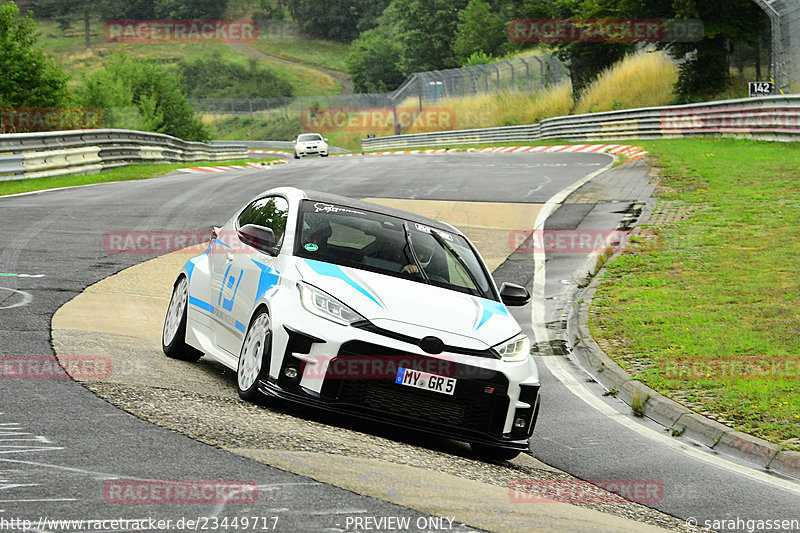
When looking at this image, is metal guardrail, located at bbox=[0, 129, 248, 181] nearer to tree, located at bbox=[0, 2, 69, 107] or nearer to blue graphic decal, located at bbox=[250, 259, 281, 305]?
tree, located at bbox=[0, 2, 69, 107]

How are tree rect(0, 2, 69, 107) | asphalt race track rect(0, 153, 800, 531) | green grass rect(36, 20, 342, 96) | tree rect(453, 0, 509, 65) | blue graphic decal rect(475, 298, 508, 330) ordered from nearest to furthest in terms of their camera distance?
asphalt race track rect(0, 153, 800, 531)
blue graphic decal rect(475, 298, 508, 330)
tree rect(0, 2, 69, 107)
tree rect(453, 0, 509, 65)
green grass rect(36, 20, 342, 96)

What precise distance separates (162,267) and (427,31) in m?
99.5

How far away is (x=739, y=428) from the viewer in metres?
8.12

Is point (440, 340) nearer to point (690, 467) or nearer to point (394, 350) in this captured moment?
point (394, 350)

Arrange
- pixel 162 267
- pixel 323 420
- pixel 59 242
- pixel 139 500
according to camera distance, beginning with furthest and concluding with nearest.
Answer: pixel 59 242, pixel 162 267, pixel 323 420, pixel 139 500

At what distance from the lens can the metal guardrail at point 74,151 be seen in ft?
79.3

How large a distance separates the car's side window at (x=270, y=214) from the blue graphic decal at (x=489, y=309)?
1654 mm

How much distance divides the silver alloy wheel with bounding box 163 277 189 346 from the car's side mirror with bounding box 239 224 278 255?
1221mm

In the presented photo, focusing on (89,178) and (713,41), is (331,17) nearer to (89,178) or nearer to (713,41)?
(713,41)

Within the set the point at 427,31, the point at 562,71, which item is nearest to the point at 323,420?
the point at 562,71

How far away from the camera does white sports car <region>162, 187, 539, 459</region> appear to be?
6500mm

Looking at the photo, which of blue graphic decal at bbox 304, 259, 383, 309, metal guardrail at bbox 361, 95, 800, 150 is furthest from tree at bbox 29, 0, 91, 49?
blue graphic decal at bbox 304, 259, 383, 309

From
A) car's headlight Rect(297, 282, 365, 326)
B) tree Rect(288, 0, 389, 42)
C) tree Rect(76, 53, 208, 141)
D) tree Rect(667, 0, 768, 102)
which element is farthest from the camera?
tree Rect(288, 0, 389, 42)

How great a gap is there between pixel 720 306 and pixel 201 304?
6.72 meters
